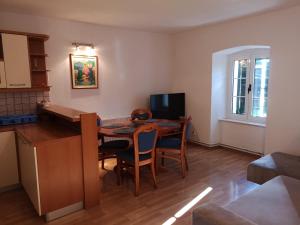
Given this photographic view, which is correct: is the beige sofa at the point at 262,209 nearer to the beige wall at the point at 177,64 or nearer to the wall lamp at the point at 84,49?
the beige wall at the point at 177,64

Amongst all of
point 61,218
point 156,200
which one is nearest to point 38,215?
point 61,218

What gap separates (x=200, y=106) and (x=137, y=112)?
4.61 feet

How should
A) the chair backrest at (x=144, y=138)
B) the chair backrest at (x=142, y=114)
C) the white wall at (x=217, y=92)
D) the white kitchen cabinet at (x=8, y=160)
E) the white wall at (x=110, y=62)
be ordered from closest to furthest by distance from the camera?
the chair backrest at (x=144, y=138)
the white kitchen cabinet at (x=8, y=160)
the white wall at (x=110, y=62)
the chair backrest at (x=142, y=114)
the white wall at (x=217, y=92)

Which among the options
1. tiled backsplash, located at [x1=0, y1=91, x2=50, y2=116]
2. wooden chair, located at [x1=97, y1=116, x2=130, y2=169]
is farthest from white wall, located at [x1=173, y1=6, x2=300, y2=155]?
tiled backsplash, located at [x1=0, y1=91, x2=50, y2=116]

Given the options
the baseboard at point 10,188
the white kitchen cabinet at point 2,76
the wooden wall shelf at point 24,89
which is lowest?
the baseboard at point 10,188

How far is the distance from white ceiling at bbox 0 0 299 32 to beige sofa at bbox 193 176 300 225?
240 centimetres

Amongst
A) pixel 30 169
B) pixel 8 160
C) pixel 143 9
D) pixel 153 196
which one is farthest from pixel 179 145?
pixel 8 160

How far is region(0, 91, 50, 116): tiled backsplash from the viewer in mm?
3434

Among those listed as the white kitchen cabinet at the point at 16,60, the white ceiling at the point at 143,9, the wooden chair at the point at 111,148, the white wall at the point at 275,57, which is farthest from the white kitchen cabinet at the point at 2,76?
the white wall at the point at 275,57

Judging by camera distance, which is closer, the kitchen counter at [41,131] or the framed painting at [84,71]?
the kitchen counter at [41,131]

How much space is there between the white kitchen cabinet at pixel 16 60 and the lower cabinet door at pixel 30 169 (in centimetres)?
84

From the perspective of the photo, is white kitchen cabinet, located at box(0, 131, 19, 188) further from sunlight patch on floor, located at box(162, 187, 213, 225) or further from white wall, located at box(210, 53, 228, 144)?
white wall, located at box(210, 53, 228, 144)

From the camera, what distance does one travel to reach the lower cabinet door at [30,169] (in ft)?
7.61

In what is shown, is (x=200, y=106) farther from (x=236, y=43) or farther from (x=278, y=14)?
(x=278, y=14)
